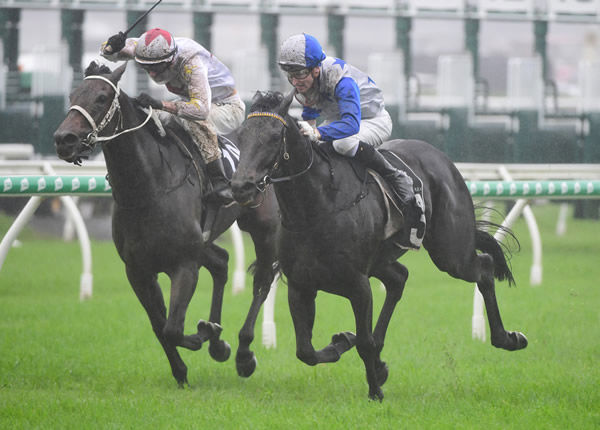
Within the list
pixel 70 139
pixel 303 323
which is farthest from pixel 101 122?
pixel 303 323

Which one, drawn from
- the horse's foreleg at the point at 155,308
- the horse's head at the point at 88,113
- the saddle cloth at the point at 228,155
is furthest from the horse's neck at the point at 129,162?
the saddle cloth at the point at 228,155

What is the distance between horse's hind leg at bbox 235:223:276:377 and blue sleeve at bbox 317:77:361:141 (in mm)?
1183

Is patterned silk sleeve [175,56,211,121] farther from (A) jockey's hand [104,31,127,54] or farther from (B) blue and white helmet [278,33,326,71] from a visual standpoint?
(B) blue and white helmet [278,33,326,71]

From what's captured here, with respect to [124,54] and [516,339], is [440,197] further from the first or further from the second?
[124,54]

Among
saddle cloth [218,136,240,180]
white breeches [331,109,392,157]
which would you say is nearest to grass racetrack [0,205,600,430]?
saddle cloth [218,136,240,180]

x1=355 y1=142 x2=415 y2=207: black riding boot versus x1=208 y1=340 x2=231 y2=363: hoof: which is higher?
x1=355 y1=142 x2=415 y2=207: black riding boot

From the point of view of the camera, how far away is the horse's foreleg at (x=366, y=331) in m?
4.54

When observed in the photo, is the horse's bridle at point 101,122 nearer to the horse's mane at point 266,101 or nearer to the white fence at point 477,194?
the horse's mane at point 266,101

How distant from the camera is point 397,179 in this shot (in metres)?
4.84

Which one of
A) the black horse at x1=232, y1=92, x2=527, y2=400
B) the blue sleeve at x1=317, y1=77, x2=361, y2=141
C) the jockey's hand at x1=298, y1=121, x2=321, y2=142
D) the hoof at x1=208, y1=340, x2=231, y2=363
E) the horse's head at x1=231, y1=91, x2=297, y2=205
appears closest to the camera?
the horse's head at x1=231, y1=91, x2=297, y2=205

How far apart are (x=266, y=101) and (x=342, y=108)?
476mm

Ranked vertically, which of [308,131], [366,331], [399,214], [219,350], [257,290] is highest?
[308,131]

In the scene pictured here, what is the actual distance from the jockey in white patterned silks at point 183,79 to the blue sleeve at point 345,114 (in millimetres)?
874

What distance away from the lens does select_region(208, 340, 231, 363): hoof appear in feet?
17.8
